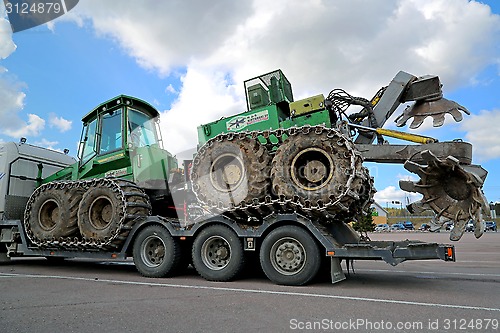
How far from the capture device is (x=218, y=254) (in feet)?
26.3

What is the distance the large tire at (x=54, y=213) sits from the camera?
968 centimetres

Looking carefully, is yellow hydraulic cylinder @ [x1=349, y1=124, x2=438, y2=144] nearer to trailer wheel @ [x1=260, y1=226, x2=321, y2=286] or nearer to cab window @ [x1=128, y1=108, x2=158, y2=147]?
trailer wheel @ [x1=260, y1=226, x2=321, y2=286]

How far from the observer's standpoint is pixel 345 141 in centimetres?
711

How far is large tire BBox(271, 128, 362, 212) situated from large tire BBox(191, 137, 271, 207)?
1.09 feet

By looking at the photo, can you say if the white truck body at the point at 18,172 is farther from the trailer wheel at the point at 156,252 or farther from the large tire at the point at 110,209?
the trailer wheel at the point at 156,252

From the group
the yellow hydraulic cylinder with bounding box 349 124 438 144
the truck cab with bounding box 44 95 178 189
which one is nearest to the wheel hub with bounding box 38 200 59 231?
the truck cab with bounding box 44 95 178 189

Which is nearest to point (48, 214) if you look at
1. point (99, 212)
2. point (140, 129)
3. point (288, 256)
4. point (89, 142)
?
point (99, 212)

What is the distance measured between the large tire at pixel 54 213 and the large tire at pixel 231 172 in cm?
367

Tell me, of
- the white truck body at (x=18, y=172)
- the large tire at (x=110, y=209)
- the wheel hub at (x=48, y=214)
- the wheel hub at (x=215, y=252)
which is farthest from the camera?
the white truck body at (x=18, y=172)

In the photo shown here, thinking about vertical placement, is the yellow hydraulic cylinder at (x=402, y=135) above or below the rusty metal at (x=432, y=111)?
below

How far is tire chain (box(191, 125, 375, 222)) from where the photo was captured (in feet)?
22.9

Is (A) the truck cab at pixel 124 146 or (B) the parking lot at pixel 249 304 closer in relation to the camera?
(B) the parking lot at pixel 249 304

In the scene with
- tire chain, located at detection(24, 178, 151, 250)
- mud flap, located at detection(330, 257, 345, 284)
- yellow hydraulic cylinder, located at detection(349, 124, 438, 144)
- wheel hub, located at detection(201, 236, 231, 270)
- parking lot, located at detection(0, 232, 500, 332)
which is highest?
yellow hydraulic cylinder, located at detection(349, 124, 438, 144)

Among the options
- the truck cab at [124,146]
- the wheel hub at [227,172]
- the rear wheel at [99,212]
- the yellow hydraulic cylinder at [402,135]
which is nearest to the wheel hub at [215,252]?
the wheel hub at [227,172]
